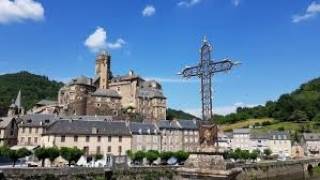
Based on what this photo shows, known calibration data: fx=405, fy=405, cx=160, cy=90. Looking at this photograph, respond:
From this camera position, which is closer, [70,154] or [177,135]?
[70,154]

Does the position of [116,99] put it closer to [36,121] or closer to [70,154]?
[36,121]

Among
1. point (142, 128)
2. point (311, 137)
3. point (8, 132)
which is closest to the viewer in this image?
point (8, 132)

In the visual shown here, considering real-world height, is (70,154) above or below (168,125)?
below

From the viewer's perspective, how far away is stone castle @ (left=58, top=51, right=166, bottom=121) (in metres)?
82.7

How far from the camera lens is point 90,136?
5219 cm

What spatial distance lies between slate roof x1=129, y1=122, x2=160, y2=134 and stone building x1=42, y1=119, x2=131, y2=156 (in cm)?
146

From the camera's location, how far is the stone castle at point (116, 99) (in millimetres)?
82688

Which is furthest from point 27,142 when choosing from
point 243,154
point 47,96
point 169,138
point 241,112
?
point 241,112

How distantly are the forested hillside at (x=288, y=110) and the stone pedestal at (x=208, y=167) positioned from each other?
109 meters

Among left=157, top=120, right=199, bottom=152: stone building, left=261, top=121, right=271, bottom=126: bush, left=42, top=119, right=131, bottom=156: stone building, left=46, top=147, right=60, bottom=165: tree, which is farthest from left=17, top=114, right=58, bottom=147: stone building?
left=261, top=121, right=271, bottom=126: bush

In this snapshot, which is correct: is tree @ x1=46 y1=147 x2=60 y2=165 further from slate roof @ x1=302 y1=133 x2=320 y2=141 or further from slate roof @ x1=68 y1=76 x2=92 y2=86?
slate roof @ x1=302 y1=133 x2=320 y2=141

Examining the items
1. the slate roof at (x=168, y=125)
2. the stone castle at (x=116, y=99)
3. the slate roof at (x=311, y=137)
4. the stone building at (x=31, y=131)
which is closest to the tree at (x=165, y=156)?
the slate roof at (x=168, y=125)

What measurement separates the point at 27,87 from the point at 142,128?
8575 cm

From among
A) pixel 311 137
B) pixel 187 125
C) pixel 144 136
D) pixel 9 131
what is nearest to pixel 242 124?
pixel 311 137
